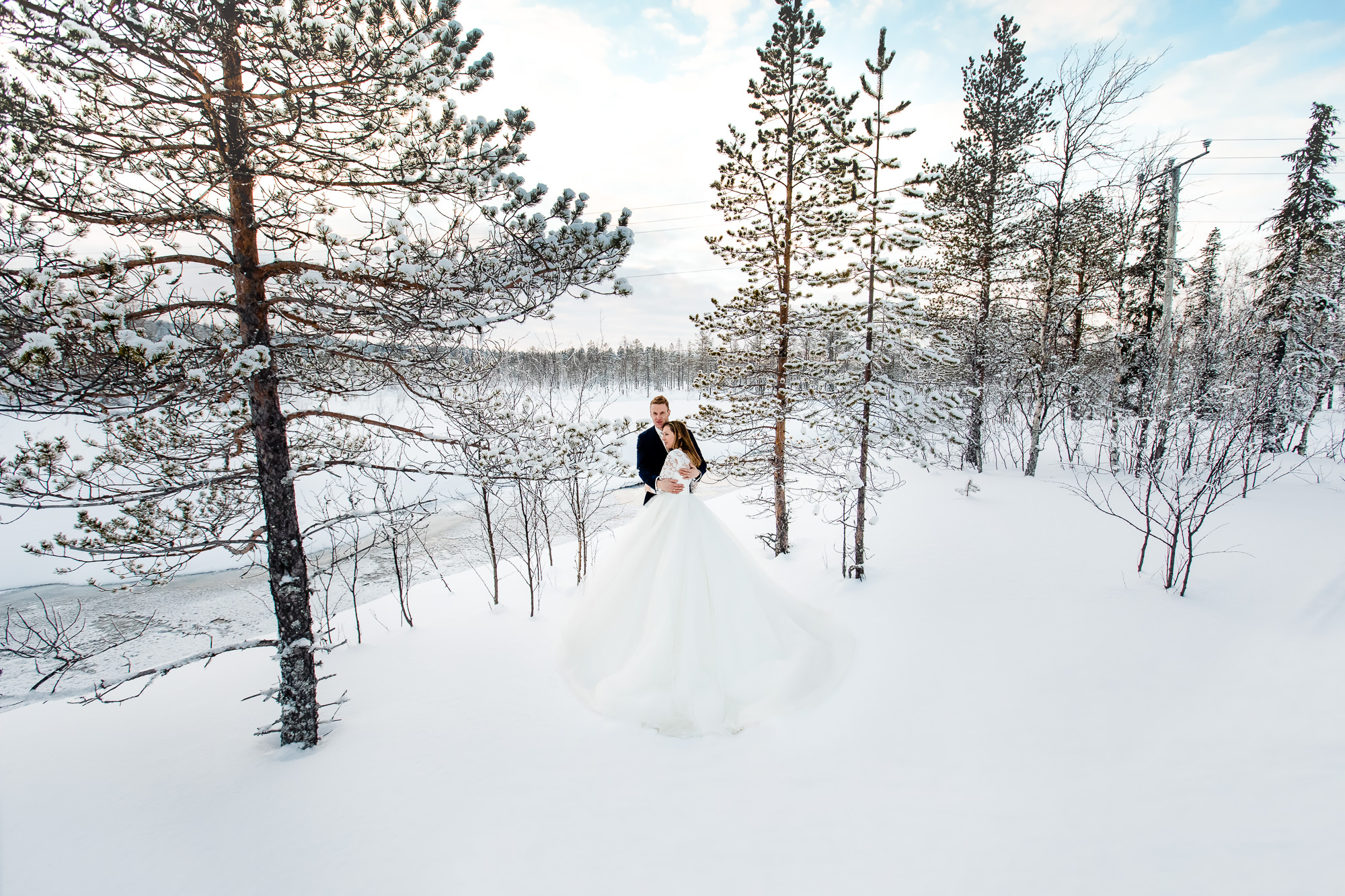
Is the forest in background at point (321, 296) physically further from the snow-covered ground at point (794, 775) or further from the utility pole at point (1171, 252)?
the utility pole at point (1171, 252)

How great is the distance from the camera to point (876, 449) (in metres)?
7.95

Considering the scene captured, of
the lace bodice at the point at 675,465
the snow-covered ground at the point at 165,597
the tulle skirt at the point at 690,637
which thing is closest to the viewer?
the tulle skirt at the point at 690,637

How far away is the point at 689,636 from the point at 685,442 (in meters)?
1.93

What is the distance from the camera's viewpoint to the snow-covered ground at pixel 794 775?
9.21ft

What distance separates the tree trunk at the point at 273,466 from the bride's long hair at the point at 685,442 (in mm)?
3244

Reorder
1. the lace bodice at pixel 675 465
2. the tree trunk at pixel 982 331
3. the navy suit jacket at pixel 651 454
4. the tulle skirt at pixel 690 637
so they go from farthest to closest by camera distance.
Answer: the tree trunk at pixel 982 331, the navy suit jacket at pixel 651 454, the lace bodice at pixel 675 465, the tulle skirt at pixel 690 637

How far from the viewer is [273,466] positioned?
377cm

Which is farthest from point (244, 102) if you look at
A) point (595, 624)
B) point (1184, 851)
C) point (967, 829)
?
point (1184, 851)

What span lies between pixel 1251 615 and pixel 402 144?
917 cm

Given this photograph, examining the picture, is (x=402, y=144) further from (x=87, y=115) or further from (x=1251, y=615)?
(x=1251, y=615)

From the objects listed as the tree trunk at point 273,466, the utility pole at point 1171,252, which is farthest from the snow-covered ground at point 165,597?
the utility pole at point 1171,252

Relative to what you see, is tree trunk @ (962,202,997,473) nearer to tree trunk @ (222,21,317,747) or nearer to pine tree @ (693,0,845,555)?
pine tree @ (693,0,845,555)

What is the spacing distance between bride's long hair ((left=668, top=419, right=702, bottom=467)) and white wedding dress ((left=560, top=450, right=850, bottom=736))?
107mm

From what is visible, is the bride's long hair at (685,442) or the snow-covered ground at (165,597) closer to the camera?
the bride's long hair at (685,442)
